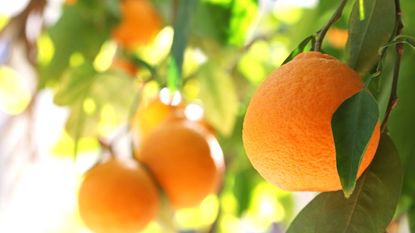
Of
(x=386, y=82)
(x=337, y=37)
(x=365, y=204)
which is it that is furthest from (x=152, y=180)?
(x=365, y=204)

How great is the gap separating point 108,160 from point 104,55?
0.48 metres

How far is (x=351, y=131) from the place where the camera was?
0.48 meters

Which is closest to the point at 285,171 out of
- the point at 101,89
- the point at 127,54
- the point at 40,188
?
the point at 101,89

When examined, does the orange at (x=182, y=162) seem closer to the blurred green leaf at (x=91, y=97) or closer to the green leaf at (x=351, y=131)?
the blurred green leaf at (x=91, y=97)

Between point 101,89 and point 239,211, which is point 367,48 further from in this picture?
point 239,211

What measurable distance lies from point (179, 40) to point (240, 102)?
0.68 metres

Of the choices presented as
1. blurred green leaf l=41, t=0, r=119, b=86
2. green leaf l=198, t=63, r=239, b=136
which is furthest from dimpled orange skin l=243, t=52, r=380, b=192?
blurred green leaf l=41, t=0, r=119, b=86

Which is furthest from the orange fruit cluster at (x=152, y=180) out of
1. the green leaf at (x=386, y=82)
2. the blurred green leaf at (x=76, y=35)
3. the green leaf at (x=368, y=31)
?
the green leaf at (x=368, y=31)

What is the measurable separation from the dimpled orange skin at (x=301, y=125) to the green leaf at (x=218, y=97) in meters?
0.61

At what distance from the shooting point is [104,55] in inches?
58.6

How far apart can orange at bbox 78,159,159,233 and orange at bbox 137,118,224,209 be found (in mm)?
35

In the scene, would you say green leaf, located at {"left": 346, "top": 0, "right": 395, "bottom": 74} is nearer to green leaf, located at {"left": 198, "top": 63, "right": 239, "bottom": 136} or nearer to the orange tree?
the orange tree

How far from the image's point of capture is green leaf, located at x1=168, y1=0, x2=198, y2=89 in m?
0.74

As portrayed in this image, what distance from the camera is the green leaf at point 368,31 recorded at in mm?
594
